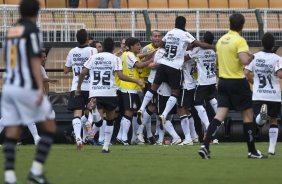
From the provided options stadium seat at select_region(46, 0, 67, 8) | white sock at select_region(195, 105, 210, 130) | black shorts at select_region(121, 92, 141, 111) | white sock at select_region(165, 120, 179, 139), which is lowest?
white sock at select_region(165, 120, 179, 139)

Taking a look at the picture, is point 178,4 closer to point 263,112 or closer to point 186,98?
point 186,98

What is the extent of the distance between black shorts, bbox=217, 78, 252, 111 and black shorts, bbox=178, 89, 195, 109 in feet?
19.2

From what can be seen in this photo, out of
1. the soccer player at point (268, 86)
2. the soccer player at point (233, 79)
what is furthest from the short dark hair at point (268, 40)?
the soccer player at point (233, 79)

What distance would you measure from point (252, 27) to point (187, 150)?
31.5 ft

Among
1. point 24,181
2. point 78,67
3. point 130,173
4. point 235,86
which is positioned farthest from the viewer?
point 78,67

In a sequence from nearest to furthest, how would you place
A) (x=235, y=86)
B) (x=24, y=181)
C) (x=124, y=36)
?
(x=24, y=181) → (x=235, y=86) → (x=124, y=36)

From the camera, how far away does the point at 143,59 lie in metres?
22.5

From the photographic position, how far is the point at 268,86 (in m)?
16.9

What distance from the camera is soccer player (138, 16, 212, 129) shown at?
20.6m

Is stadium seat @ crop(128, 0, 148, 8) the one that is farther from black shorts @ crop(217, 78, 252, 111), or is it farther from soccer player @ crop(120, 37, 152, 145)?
black shorts @ crop(217, 78, 252, 111)

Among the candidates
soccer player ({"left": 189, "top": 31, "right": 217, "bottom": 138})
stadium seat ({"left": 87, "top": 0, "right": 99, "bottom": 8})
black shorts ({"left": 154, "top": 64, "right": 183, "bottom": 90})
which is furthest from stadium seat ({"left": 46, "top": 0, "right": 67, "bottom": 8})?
soccer player ({"left": 189, "top": 31, "right": 217, "bottom": 138})

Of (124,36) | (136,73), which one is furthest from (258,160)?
(124,36)

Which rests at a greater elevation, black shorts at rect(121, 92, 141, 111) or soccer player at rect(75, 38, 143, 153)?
soccer player at rect(75, 38, 143, 153)

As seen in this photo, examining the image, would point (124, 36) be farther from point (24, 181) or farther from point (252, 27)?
point (24, 181)
